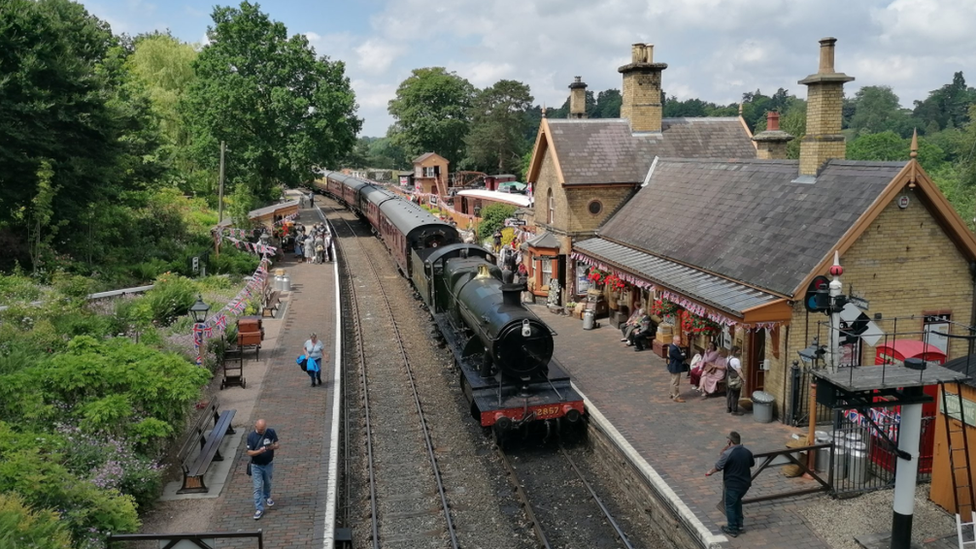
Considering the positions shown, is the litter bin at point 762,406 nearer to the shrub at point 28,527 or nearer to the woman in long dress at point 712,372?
the woman in long dress at point 712,372

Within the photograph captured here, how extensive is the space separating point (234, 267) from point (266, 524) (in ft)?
65.4

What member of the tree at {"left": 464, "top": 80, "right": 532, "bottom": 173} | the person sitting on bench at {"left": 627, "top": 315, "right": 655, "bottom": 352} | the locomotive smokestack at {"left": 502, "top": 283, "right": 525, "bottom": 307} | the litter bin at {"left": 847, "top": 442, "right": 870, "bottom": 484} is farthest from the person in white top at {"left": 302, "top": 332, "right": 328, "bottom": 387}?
the tree at {"left": 464, "top": 80, "right": 532, "bottom": 173}

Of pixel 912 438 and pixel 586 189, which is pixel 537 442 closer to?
pixel 912 438

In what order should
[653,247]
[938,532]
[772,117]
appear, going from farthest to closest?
1. [772,117]
2. [653,247]
3. [938,532]

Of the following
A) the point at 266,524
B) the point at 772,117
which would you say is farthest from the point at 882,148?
the point at 266,524

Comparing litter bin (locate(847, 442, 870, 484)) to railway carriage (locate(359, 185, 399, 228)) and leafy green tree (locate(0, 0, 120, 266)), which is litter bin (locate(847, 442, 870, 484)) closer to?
leafy green tree (locate(0, 0, 120, 266))

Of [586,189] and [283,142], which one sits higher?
[283,142]

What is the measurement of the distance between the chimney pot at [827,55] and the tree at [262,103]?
96.1 ft

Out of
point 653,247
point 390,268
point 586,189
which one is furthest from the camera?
point 390,268

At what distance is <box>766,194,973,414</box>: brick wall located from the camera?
13469 mm

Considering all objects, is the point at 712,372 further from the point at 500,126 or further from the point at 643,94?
the point at 500,126

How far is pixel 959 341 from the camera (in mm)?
14648

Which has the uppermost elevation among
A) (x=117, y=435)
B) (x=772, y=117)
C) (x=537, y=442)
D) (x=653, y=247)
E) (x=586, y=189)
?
(x=772, y=117)

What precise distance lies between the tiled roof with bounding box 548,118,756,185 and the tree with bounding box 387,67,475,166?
175 feet
